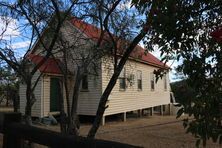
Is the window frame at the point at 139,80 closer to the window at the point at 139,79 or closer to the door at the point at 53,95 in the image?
the window at the point at 139,79

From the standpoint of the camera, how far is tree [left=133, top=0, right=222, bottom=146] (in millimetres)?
2328

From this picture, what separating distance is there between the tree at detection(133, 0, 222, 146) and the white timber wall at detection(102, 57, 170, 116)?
58.5ft

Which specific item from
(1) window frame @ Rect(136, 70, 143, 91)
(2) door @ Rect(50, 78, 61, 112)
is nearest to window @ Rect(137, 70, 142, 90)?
(1) window frame @ Rect(136, 70, 143, 91)

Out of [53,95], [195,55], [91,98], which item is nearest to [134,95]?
[91,98]

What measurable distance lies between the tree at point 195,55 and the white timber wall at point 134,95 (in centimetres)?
1783

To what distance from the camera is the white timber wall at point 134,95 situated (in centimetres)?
2325

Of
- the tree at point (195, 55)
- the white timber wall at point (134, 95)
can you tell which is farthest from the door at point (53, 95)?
the tree at point (195, 55)

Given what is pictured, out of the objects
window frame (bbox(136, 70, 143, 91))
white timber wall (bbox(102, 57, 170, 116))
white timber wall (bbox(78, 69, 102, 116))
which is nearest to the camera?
white timber wall (bbox(78, 69, 102, 116))

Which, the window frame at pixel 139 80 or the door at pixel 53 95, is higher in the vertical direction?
the window frame at pixel 139 80

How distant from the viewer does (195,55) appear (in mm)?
2559

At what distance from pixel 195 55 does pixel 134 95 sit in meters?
25.0

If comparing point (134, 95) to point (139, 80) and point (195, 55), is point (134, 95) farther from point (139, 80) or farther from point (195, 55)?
point (195, 55)

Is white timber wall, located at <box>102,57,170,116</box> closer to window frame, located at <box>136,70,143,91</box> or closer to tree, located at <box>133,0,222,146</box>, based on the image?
window frame, located at <box>136,70,143,91</box>

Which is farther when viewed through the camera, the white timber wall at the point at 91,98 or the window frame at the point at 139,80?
the window frame at the point at 139,80
